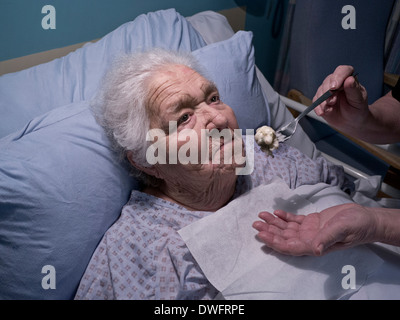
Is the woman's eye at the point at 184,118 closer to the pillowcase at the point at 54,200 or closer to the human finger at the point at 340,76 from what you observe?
the pillowcase at the point at 54,200

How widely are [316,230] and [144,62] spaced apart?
0.76 meters

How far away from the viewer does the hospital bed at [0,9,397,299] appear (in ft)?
3.04

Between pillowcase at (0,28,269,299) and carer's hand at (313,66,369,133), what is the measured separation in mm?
746

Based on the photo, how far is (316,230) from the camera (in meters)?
0.98

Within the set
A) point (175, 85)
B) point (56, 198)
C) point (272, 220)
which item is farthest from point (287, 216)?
point (56, 198)

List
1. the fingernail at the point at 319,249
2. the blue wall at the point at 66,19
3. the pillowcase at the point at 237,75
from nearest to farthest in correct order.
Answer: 1. the fingernail at the point at 319,249
2. the blue wall at the point at 66,19
3. the pillowcase at the point at 237,75

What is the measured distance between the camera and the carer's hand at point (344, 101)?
1.04m

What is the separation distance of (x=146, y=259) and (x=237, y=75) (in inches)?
30.9

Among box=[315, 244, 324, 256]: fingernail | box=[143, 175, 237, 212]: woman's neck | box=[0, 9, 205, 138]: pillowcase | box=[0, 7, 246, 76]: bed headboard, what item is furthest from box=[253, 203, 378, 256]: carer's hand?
box=[0, 7, 246, 76]: bed headboard

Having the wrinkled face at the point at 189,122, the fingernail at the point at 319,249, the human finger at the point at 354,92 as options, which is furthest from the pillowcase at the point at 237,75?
the fingernail at the point at 319,249

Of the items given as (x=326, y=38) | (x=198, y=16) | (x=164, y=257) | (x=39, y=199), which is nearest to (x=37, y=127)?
(x=39, y=199)

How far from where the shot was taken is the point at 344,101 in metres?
1.15

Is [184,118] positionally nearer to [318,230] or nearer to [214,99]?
[214,99]

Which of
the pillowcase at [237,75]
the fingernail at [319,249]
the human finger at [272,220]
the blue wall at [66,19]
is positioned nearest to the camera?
the fingernail at [319,249]
